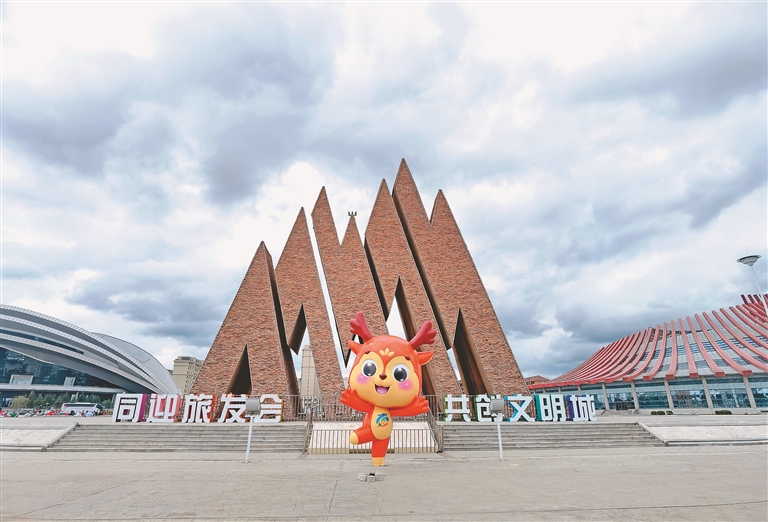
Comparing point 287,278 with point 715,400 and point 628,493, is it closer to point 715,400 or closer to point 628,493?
point 628,493

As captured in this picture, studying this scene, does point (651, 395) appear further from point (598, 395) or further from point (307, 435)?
point (307, 435)

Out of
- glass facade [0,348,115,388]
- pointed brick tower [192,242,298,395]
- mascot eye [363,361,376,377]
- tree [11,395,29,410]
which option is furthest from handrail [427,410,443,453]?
glass facade [0,348,115,388]

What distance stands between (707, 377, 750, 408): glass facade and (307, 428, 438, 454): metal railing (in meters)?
31.4

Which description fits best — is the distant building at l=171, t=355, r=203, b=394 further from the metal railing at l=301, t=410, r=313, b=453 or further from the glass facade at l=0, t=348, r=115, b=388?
the metal railing at l=301, t=410, r=313, b=453

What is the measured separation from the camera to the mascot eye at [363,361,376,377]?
10.4 meters

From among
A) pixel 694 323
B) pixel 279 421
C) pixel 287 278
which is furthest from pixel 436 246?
pixel 694 323

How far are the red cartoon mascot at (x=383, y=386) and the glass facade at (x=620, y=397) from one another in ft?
118

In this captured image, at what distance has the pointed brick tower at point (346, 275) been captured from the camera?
22031 millimetres

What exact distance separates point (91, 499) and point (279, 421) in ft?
38.9

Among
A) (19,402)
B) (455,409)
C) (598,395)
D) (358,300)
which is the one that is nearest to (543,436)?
(455,409)

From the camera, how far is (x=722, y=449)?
14.6 meters

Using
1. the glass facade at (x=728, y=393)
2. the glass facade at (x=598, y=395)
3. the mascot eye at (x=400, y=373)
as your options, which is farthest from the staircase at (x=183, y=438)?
the glass facade at (x=728, y=393)

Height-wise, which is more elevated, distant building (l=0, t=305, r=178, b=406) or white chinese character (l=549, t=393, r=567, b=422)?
distant building (l=0, t=305, r=178, b=406)

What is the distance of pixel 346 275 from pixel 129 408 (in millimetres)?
12780
